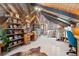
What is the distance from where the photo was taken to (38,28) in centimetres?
241

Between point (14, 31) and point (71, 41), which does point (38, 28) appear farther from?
point (71, 41)

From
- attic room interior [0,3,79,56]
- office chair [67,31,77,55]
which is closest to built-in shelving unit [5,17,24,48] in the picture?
attic room interior [0,3,79,56]

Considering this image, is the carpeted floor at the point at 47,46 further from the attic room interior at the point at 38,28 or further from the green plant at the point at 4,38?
the green plant at the point at 4,38

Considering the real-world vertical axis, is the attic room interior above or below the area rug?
above

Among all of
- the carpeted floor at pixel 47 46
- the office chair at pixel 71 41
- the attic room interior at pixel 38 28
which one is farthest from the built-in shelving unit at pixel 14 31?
the office chair at pixel 71 41

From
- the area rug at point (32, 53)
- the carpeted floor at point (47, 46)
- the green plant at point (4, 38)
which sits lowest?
the area rug at point (32, 53)

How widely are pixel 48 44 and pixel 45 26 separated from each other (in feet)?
1.01

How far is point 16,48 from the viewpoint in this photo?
2.41 metres

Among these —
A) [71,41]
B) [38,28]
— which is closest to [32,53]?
[38,28]

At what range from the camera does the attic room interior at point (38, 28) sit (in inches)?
93.4

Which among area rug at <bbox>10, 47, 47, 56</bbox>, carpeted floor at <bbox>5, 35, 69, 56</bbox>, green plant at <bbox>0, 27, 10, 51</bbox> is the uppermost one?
green plant at <bbox>0, 27, 10, 51</bbox>

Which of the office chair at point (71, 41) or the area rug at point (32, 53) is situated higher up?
the office chair at point (71, 41)

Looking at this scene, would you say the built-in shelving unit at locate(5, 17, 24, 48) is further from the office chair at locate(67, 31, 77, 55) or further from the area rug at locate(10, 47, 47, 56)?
the office chair at locate(67, 31, 77, 55)

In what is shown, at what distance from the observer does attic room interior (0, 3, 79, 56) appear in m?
2.37
